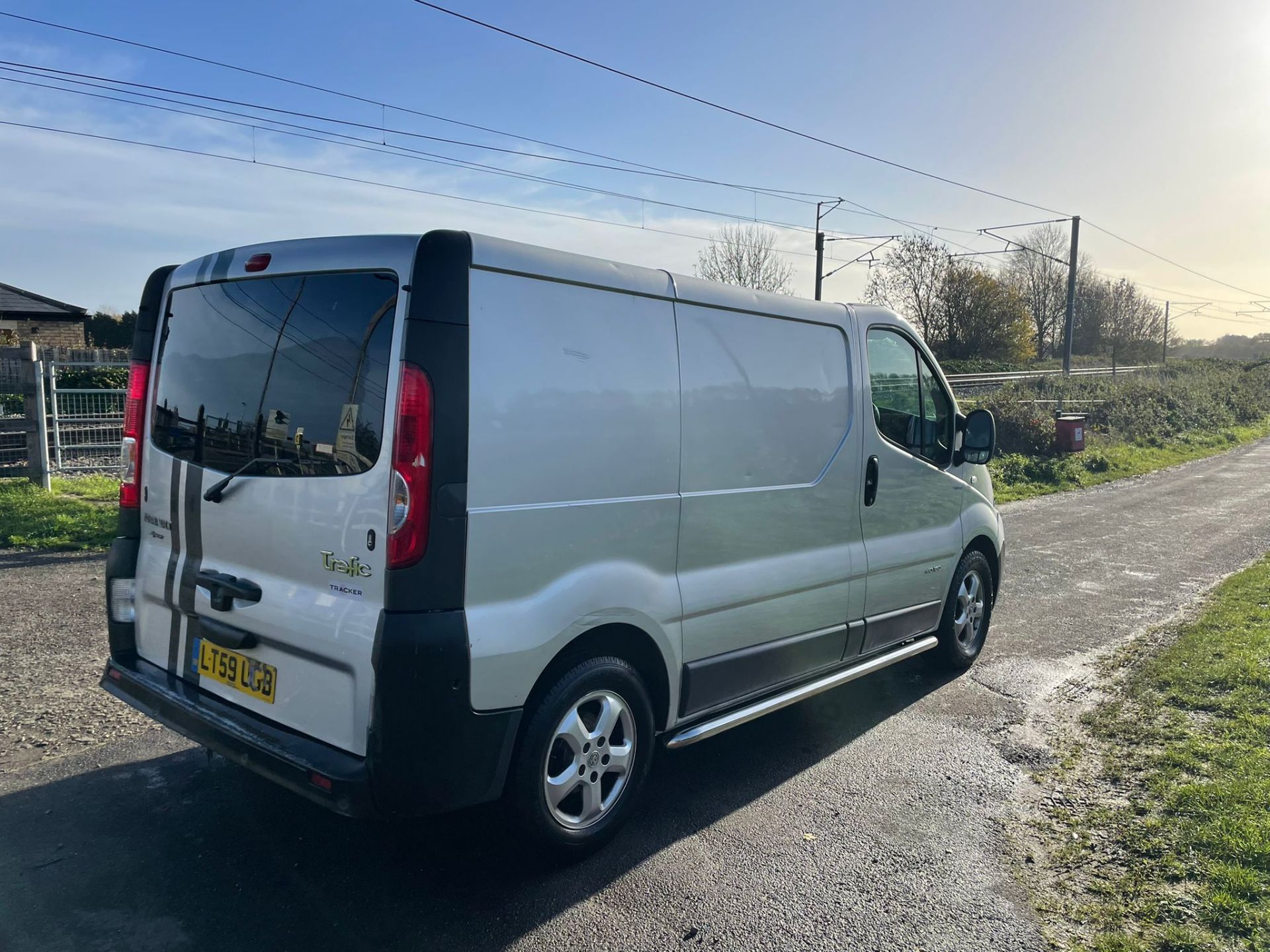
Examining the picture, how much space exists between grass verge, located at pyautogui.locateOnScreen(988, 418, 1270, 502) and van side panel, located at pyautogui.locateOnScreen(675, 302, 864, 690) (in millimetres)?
10206

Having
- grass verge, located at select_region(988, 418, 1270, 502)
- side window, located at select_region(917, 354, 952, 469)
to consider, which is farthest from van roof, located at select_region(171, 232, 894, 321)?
grass verge, located at select_region(988, 418, 1270, 502)

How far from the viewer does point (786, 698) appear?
4.17 m

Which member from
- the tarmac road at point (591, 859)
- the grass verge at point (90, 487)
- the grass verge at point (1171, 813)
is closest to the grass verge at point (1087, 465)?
the grass verge at point (1171, 813)

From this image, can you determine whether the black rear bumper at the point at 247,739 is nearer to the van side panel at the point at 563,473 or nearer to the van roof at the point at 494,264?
the van side panel at the point at 563,473

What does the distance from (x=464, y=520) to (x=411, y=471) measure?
223 mm

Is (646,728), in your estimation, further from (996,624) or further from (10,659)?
(996,624)

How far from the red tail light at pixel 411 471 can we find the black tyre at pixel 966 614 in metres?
3.86

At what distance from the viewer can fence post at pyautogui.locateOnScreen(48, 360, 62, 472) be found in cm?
1105

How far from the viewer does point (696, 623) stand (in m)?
3.68

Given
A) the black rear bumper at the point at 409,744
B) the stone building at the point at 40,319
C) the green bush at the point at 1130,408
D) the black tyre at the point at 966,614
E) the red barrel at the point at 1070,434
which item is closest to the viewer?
the black rear bumper at the point at 409,744

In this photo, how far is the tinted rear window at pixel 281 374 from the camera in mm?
2832

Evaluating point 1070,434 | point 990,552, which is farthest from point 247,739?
point 1070,434

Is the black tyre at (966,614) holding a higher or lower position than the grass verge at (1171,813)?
higher

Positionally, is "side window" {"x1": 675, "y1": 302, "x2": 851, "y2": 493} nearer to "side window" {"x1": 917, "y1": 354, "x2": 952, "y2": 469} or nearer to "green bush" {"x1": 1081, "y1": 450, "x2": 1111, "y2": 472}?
"side window" {"x1": 917, "y1": 354, "x2": 952, "y2": 469}
